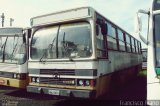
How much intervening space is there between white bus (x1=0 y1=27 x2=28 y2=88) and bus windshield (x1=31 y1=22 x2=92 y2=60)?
57.0 inches

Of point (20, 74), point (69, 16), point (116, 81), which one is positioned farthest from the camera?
point (116, 81)

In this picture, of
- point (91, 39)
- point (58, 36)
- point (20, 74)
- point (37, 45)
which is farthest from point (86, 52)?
point (20, 74)

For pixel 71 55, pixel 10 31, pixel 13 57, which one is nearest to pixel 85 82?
pixel 71 55

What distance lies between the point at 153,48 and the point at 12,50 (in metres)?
6.16

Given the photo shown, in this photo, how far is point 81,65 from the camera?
793 cm

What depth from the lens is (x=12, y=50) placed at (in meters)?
10.8

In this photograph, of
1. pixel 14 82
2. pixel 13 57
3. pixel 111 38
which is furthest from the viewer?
pixel 13 57

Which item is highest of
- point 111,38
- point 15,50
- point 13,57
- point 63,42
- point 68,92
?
point 111,38

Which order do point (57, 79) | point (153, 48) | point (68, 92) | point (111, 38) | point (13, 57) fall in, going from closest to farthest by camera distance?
point (153, 48) → point (68, 92) → point (57, 79) → point (111, 38) → point (13, 57)

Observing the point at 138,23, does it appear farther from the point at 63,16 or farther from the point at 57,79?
the point at 57,79

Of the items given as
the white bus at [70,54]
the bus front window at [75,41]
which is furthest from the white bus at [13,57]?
the bus front window at [75,41]

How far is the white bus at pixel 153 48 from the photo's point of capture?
6164 millimetres

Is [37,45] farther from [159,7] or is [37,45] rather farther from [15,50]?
[159,7]

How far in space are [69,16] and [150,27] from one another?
2.70m
